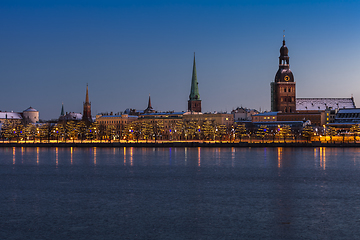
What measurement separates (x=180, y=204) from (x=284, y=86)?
114 meters

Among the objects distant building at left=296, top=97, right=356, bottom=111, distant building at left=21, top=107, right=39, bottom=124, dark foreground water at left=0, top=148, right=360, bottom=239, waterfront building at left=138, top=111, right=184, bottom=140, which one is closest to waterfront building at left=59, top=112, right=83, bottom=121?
distant building at left=21, top=107, right=39, bottom=124

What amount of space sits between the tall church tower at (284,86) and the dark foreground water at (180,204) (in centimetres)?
9808

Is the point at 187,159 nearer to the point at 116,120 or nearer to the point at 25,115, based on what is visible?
the point at 116,120

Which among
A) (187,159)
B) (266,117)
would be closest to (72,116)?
(266,117)

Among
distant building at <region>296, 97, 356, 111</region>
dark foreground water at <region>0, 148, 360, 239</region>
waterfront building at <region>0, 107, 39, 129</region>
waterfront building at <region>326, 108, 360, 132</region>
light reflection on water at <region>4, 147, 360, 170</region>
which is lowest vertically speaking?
dark foreground water at <region>0, 148, 360, 239</region>

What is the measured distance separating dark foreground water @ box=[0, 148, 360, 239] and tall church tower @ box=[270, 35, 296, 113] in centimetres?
9808

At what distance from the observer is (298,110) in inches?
5374

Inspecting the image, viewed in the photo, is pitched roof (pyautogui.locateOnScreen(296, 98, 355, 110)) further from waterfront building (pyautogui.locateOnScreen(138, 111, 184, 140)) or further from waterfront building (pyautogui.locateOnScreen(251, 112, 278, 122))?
waterfront building (pyautogui.locateOnScreen(138, 111, 184, 140))

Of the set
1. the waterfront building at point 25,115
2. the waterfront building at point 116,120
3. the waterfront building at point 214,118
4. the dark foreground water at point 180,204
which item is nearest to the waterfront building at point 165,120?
the waterfront building at point 214,118

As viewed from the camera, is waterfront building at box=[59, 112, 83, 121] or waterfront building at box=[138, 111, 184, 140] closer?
waterfront building at box=[138, 111, 184, 140]

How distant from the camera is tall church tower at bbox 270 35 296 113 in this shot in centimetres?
13225

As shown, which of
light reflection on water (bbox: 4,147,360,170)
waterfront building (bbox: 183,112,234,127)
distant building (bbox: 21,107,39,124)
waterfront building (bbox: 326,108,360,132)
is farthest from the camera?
distant building (bbox: 21,107,39,124)

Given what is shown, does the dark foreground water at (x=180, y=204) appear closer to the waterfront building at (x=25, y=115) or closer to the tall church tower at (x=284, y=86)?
the tall church tower at (x=284, y=86)

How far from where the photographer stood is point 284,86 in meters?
133
